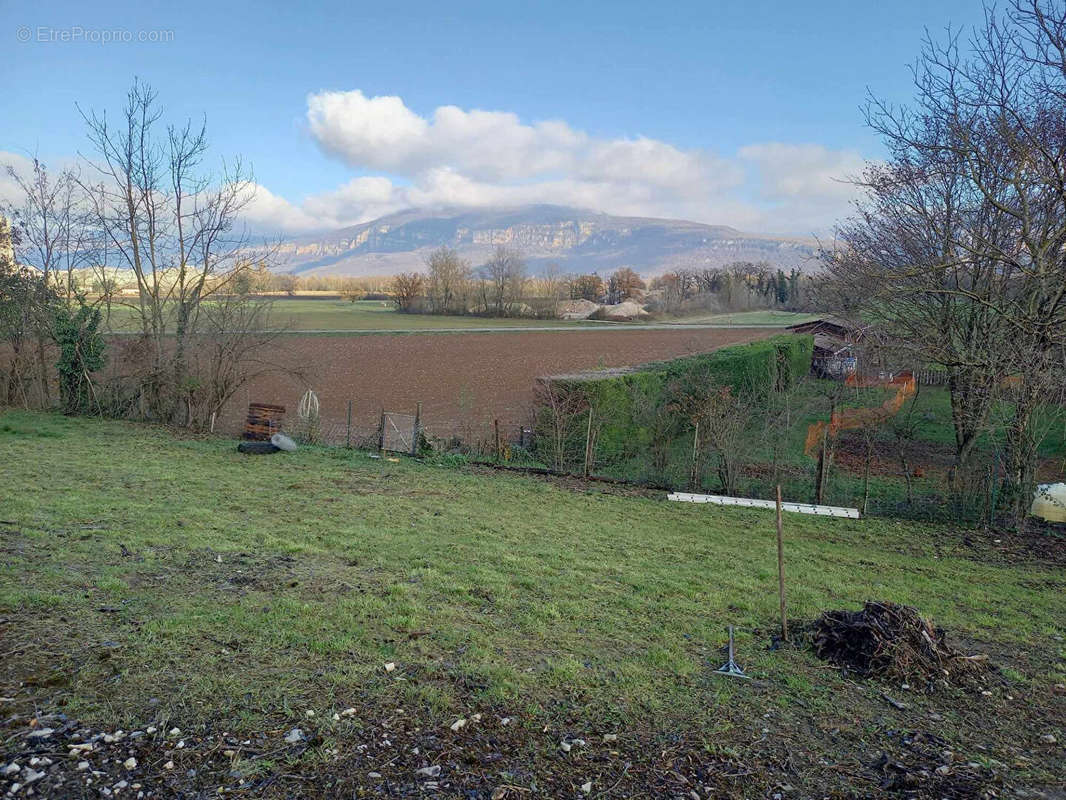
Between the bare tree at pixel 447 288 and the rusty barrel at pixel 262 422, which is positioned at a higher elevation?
the bare tree at pixel 447 288

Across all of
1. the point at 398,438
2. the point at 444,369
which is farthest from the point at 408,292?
the point at 398,438

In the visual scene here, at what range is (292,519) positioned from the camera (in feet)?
31.0

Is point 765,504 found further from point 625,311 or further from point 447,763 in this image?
point 625,311

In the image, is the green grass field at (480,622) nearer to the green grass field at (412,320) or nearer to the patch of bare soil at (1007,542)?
the patch of bare soil at (1007,542)

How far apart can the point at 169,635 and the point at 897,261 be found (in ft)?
61.2

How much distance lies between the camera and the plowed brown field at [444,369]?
25.8m

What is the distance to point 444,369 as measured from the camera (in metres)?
44.5

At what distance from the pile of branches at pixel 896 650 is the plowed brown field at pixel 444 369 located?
499 inches

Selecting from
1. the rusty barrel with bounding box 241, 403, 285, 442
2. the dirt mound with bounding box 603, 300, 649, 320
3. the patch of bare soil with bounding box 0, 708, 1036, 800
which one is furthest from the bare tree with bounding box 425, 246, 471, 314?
the patch of bare soil with bounding box 0, 708, 1036, 800

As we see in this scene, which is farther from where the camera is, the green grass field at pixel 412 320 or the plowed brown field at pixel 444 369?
the green grass field at pixel 412 320

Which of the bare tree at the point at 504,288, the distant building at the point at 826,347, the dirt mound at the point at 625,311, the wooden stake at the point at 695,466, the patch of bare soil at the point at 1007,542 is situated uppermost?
the bare tree at the point at 504,288

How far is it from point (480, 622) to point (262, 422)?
1427cm

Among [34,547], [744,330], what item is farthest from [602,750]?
[744,330]

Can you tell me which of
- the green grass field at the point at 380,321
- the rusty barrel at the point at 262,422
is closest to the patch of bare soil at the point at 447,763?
the rusty barrel at the point at 262,422
